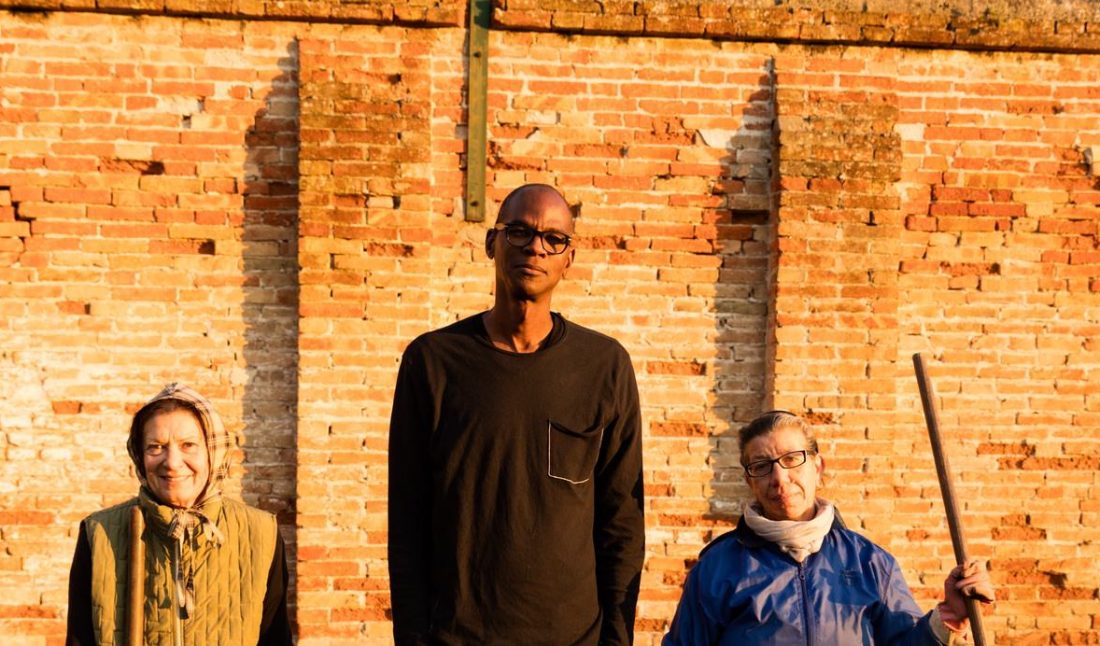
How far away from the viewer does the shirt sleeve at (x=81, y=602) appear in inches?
100

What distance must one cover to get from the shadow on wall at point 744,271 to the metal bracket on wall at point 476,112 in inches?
49.7

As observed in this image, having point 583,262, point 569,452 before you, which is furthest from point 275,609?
point 583,262

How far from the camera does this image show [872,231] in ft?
17.3

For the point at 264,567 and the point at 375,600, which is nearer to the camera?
the point at 264,567

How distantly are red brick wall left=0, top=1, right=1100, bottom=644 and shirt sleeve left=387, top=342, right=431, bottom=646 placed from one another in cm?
234

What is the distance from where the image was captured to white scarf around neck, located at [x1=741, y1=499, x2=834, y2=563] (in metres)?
2.79

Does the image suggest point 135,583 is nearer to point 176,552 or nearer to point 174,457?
point 176,552

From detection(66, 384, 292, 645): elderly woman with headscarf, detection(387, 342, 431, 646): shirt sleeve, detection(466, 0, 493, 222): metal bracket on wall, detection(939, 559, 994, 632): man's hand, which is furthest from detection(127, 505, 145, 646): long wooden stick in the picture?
detection(466, 0, 493, 222): metal bracket on wall

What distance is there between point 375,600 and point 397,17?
2.93 metres

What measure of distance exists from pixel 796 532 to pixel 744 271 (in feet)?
8.95

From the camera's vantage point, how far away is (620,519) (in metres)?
2.78

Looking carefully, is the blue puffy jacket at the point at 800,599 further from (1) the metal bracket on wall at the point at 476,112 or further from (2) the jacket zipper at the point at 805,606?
(1) the metal bracket on wall at the point at 476,112

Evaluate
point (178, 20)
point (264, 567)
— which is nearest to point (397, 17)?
point (178, 20)

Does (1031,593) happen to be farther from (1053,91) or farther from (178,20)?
(178,20)
